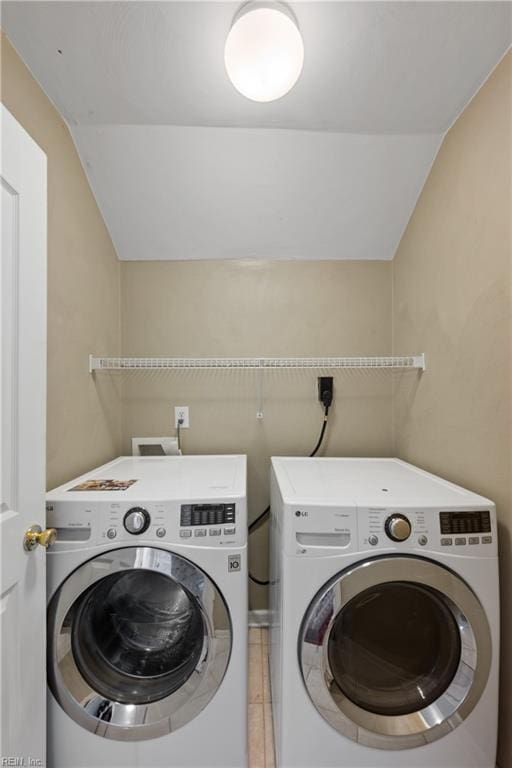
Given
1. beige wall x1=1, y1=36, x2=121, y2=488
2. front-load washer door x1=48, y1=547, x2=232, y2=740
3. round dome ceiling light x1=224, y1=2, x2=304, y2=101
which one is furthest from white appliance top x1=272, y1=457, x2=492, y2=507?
round dome ceiling light x1=224, y1=2, x2=304, y2=101

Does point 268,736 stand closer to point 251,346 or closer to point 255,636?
point 255,636

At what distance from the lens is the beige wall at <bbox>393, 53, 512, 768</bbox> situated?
3.26ft

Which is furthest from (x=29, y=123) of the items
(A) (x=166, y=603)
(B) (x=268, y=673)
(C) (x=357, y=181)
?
(B) (x=268, y=673)

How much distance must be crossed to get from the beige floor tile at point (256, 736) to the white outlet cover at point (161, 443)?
110 centimetres

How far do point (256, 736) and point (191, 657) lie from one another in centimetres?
47

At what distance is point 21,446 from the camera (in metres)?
0.83

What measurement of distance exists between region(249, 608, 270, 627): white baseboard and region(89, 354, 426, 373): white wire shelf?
1.30 m

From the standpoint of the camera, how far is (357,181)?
57.2 inches

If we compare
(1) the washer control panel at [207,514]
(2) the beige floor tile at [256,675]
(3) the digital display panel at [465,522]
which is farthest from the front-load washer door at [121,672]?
(3) the digital display panel at [465,522]

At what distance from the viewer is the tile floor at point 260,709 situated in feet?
3.51

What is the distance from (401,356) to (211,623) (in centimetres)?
145

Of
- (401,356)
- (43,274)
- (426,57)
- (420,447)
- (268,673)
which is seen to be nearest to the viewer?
(43,274)

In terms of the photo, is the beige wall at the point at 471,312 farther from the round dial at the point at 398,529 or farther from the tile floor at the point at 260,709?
the tile floor at the point at 260,709

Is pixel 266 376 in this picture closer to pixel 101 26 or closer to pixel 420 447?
pixel 420 447
